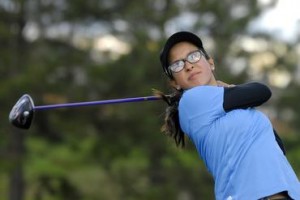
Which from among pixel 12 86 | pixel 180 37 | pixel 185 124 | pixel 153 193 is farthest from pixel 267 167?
pixel 153 193

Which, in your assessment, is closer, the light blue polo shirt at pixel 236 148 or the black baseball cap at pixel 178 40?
the light blue polo shirt at pixel 236 148

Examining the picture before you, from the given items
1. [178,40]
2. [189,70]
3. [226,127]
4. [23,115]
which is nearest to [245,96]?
[226,127]

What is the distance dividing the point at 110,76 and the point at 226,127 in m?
15.0

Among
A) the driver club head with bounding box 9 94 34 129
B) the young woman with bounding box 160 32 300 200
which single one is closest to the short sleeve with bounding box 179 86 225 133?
the young woman with bounding box 160 32 300 200

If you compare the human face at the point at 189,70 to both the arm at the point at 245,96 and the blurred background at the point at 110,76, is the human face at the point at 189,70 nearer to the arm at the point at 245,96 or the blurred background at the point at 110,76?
the arm at the point at 245,96

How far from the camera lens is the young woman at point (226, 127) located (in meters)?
3.03

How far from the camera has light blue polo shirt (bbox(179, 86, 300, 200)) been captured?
3.03 meters

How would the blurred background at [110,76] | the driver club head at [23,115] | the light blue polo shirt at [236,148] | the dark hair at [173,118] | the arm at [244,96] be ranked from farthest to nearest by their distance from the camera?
1. the blurred background at [110,76]
2. the driver club head at [23,115]
3. the dark hair at [173,118]
4. the arm at [244,96]
5. the light blue polo shirt at [236,148]

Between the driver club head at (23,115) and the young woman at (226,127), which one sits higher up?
the driver club head at (23,115)

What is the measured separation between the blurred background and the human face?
531 inches

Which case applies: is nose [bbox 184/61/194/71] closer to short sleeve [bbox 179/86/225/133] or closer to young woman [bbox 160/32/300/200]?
young woman [bbox 160/32/300/200]

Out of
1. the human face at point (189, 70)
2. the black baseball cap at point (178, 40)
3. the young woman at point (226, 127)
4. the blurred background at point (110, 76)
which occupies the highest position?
the black baseball cap at point (178, 40)

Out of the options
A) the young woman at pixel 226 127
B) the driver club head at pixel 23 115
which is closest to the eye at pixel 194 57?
the young woman at pixel 226 127

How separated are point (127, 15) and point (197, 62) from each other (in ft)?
49.6
